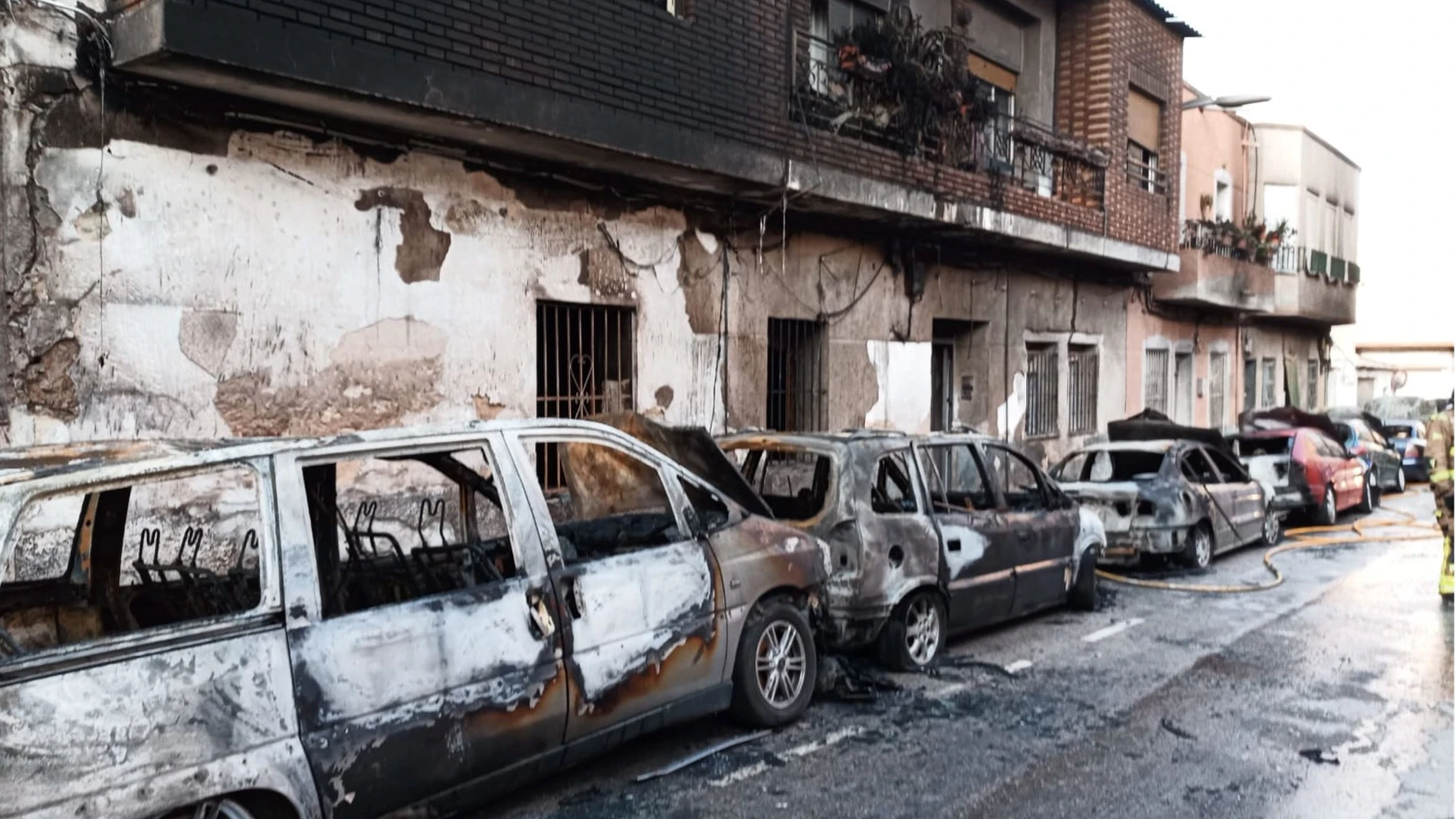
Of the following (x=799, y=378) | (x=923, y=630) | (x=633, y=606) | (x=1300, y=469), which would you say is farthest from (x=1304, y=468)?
(x=633, y=606)

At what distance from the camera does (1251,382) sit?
24828 mm

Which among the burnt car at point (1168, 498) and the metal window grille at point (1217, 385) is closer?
the burnt car at point (1168, 498)

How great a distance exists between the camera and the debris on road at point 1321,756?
16.6ft

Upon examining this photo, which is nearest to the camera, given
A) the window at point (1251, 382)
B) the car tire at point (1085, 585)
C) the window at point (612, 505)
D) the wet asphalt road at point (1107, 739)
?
the wet asphalt road at point (1107, 739)

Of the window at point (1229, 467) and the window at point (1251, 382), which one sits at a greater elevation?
the window at point (1251, 382)

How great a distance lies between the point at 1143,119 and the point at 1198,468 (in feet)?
30.2

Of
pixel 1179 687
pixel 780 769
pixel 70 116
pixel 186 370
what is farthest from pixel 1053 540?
pixel 70 116

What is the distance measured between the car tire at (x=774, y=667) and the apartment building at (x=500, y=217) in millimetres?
3739

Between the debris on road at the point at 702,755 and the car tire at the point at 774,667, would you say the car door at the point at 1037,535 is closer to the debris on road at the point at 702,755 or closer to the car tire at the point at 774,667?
the car tire at the point at 774,667

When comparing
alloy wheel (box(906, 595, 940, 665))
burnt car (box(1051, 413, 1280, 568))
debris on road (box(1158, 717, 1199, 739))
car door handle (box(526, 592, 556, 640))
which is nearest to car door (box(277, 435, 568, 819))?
car door handle (box(526, 592, 556, 640))

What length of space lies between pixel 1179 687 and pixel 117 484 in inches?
229

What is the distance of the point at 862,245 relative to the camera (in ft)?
39.6

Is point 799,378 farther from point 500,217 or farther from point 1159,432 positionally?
point 1159,432

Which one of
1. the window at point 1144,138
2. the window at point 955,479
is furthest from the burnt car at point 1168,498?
the window at point 1144,138
